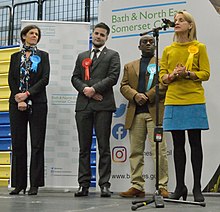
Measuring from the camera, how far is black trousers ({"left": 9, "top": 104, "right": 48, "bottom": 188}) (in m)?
3.94

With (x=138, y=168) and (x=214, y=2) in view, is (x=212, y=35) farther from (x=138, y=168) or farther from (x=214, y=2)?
(x=138, y=168)

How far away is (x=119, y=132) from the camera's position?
13.7 ft

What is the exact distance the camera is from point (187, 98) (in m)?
3.13

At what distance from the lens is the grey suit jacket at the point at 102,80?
3.80 m

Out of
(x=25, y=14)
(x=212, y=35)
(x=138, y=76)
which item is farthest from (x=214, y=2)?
(x=25, y=14)

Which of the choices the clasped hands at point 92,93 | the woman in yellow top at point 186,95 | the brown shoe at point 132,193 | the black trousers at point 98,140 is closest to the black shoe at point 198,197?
the woman in yellow top at point 186,95

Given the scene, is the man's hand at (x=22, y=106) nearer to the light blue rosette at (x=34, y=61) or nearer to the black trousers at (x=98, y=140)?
the light blue rosette at (x=34, y=61)

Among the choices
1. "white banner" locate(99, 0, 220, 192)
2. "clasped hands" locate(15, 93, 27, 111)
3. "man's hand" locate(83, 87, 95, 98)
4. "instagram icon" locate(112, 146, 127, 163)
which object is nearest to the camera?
"man's hand" locate(83, 87, 95, 98)

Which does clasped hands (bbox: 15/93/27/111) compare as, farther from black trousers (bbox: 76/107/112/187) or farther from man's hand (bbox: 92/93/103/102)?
man's hand (bbox: 92/93/103/102)

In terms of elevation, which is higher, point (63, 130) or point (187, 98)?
point (187, 98)

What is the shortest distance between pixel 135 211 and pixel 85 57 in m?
1.69

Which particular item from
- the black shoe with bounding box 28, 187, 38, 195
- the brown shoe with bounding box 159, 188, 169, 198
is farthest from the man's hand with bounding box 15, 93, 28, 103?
the brown shoe with bounding box 159, 188, 169, 198

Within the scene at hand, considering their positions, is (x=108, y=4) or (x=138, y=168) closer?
(x=138, y=168)

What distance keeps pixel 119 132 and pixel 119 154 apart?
19cm
